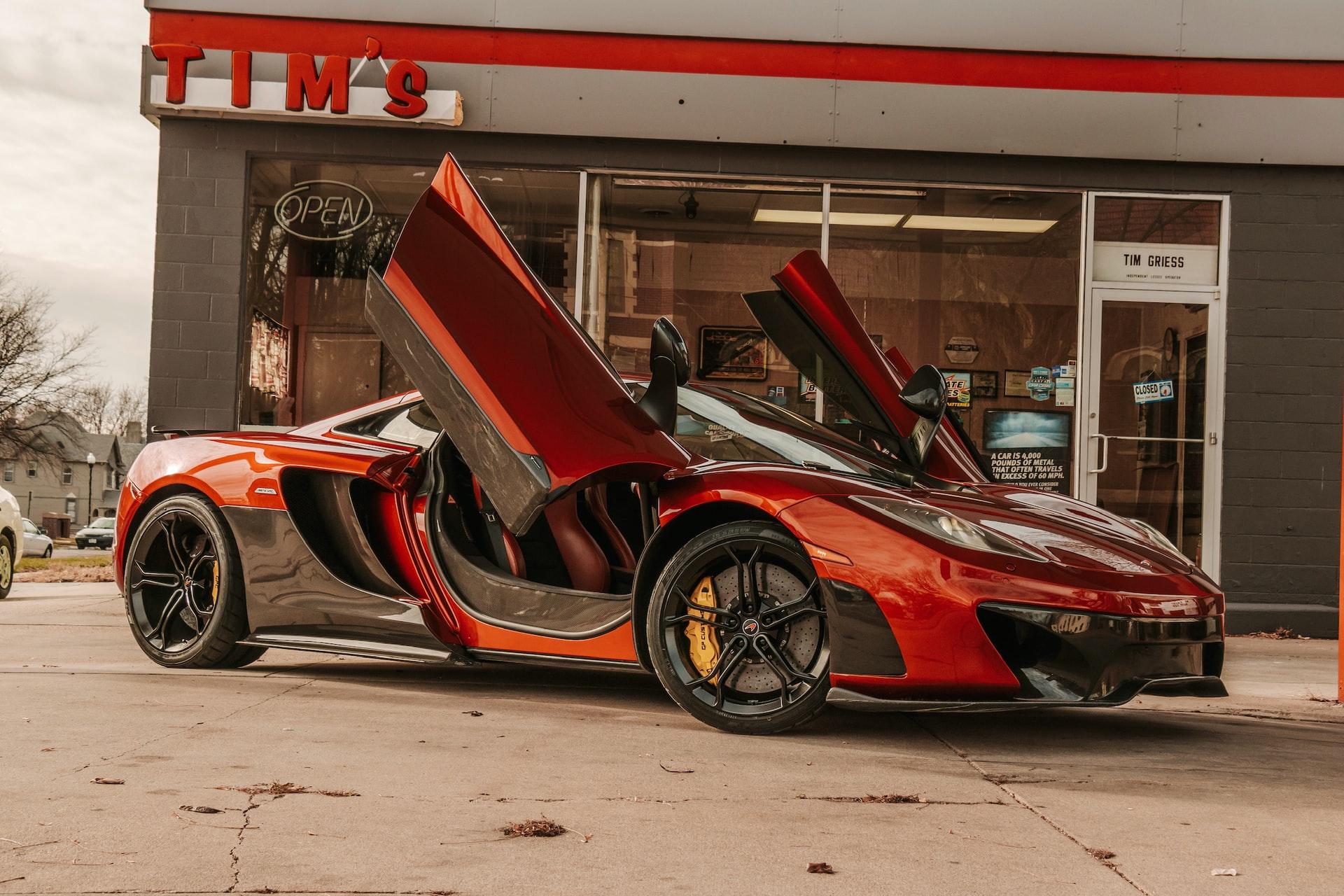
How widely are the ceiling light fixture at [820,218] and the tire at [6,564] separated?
23.3 feet

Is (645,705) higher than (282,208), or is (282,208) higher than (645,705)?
(282,208)

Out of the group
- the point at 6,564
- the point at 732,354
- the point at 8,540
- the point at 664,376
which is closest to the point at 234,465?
the point at 664,376

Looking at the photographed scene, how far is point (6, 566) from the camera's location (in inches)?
438

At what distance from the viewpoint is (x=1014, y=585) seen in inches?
146

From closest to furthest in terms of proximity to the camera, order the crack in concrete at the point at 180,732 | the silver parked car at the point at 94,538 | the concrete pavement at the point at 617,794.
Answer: the concrete pavement at the point at 617,794 → the crack in concrete at the point at 180,732 → the silver parked car at the point at 94,538

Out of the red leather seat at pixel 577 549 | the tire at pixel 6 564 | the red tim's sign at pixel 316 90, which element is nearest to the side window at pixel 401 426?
the red leather seat at pixel 577 549

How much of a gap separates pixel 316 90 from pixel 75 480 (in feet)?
315

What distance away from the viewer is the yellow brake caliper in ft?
13.4

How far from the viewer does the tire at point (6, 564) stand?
435 inches

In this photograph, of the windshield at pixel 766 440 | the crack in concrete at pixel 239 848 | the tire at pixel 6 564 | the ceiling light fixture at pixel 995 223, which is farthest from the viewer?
the tire at pixel 6 564

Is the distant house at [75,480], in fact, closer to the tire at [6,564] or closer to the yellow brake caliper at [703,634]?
the tire at [6,564]

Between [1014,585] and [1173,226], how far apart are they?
6.41m

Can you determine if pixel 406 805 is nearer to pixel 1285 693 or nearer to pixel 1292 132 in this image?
pixel 1285 693

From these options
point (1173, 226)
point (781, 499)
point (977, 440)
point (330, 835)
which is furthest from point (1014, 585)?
point (1173, 226)
